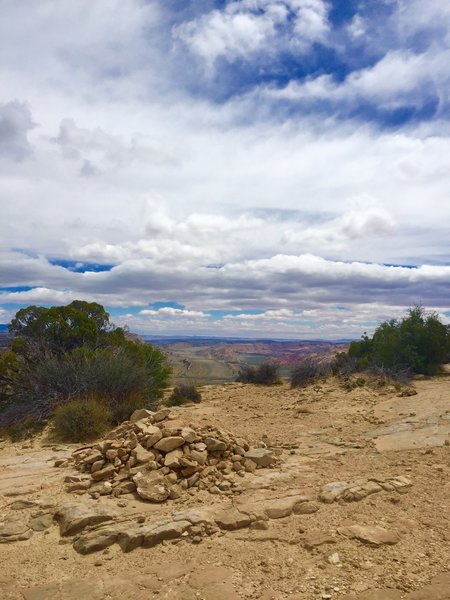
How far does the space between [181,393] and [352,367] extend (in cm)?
766

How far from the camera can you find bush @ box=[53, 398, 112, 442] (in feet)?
35.0

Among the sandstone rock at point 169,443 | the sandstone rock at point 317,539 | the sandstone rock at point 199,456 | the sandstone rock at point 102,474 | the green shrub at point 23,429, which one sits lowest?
the green shrub at point 23,429

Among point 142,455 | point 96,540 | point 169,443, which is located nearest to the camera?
point 96,540

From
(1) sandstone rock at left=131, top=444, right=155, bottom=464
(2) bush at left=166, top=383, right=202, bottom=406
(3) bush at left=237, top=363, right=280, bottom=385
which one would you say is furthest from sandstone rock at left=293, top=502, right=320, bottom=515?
(3) bush at left=237, top=363, right=280, bottom=385

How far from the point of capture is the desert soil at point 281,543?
423 centimetres

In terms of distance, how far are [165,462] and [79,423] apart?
4.52m

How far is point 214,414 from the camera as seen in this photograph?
13484 millimetres

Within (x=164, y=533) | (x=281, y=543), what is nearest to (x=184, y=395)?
(x=164, y=533)

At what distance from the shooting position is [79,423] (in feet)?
→ 35.3

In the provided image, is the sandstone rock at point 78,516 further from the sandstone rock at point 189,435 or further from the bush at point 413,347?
the bush at point 413,347

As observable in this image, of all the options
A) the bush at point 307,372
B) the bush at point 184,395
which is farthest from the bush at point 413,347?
the bush at point 184,395

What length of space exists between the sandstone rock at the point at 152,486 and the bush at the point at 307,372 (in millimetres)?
13887

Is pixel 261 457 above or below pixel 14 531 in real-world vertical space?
above

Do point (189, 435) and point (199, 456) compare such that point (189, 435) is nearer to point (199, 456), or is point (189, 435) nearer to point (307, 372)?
point (199, 456)
